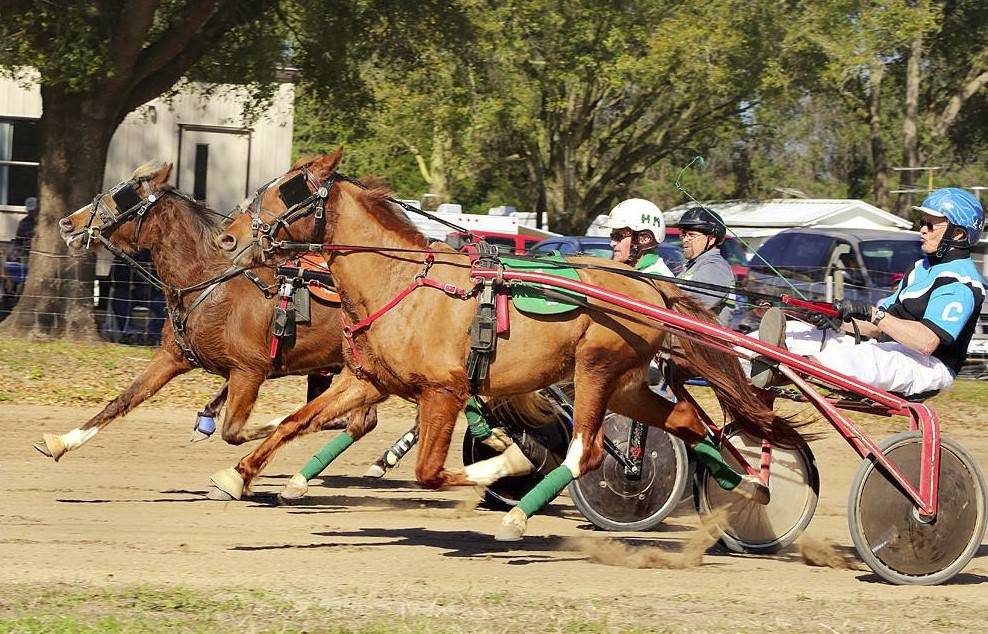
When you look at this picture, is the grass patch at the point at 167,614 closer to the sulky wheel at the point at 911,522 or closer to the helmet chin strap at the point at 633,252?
the sulky wheel at the point at 911,522

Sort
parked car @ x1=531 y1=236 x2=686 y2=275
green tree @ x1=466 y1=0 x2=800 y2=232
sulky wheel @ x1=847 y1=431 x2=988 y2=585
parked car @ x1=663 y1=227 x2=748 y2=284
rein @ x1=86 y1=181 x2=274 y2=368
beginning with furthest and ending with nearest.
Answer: green tree @ x1=466 y1=0 x2=800 y2=232 → parked car @ x1=531 y1=236 x2=686 y2=275 → parked car @ x1=663 y1=227 x2=748 y2=284 → rein @ x1=86 y1=181 x2=274 y2=368 → sulky wheel @ x1=847 y1=431 x2=988 y2=585

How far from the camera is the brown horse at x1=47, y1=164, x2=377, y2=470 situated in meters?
8.20

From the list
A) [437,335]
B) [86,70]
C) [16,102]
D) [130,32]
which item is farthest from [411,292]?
[16,102]

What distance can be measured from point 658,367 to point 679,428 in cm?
42

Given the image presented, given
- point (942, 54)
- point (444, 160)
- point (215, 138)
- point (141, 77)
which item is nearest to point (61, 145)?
point (141, 77)

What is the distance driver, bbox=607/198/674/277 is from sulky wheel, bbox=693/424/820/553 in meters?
1.14

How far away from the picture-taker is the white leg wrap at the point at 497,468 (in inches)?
258

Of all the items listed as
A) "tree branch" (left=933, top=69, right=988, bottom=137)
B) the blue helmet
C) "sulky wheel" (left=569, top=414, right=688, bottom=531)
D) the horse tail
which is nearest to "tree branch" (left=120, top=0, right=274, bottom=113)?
"sulky wheel" (left=569, top=414, right=688, bottom=531)

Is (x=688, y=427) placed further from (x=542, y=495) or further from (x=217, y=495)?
(x=217, y=495)

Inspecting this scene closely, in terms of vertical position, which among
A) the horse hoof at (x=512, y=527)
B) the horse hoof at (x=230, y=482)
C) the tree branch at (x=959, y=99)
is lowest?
the horse hoof at (x=230, y=482)

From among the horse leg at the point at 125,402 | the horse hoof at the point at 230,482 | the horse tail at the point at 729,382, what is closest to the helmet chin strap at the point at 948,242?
the horse tail at the point at 729,382

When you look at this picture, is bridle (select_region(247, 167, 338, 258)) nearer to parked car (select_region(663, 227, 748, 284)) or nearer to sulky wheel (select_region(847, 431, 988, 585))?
sulky wheel (select_region(847, 431, 988, 585))

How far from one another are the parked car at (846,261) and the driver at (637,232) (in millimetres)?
8588

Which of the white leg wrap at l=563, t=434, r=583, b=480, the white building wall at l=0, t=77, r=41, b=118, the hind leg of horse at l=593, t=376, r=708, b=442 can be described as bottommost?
the white leg wrap at l=563, t=434, r=583, b=480
